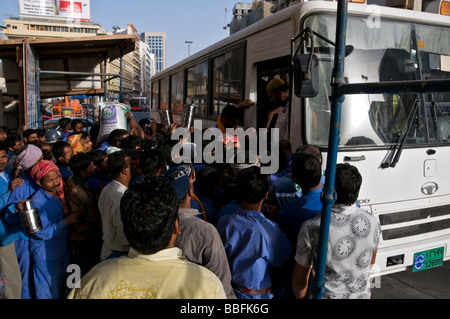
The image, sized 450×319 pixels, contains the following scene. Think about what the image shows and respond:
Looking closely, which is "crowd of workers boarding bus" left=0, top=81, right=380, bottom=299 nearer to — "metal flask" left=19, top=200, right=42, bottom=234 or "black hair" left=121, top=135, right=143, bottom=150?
"metal flask" left=19, top=200, right=42, bottom=234

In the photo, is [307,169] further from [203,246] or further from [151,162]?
[151,162]

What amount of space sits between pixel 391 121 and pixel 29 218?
3609 mm

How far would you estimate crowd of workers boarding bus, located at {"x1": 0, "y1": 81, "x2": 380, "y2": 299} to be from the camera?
1.43 meters

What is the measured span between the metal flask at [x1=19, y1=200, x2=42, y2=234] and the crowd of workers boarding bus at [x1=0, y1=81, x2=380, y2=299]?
77 mm

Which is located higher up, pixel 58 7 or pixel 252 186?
pixel 58 7

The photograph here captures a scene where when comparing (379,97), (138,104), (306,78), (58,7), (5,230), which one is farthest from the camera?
(58,7)

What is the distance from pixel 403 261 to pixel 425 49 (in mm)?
2415

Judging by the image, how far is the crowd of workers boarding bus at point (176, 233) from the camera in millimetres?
1426

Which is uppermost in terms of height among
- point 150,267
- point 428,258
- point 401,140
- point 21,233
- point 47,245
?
point 401,140

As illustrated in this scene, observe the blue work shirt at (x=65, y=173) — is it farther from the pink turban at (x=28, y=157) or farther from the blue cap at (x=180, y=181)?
the blue cap at (x=180, y=181)

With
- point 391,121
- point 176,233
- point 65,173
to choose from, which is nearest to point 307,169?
point 176,233

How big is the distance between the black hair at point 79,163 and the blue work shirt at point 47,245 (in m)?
0.48

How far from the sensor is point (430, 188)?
3717 mm

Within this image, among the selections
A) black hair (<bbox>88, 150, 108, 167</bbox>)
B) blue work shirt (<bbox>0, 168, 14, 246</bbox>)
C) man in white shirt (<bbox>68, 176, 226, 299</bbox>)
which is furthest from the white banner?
man in white shirt (<bbox>68, 176, 226, 299</bbox>)
